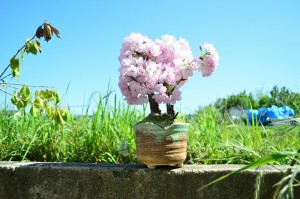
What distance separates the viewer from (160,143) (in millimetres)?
2061

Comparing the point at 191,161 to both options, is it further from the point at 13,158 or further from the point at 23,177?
the point at 13,158

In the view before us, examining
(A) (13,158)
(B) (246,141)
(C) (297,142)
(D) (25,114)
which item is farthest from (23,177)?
(C) (297,142)

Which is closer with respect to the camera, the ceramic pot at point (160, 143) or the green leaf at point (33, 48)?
the ceramic pot at point (160, 143)

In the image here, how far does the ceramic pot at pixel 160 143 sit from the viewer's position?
2.06 m

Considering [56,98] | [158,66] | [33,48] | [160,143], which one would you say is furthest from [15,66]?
[160,143]

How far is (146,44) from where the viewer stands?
2.09 m

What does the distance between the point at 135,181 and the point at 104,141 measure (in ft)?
2.04

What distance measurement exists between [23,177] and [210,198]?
116cm

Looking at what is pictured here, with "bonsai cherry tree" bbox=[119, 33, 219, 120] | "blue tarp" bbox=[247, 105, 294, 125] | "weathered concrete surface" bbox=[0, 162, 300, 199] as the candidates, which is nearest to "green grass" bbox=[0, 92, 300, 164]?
"blue tarp" bbox=[247, 105, 294, 125]

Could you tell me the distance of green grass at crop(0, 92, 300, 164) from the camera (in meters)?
2.69

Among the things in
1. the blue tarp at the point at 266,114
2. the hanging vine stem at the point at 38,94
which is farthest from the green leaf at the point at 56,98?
the blue tarp at the point at 266,114

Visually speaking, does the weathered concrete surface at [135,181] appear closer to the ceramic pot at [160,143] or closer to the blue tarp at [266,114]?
the ceramic pot at [160,143]

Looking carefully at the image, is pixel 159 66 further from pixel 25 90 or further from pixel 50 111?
pixel 25 90

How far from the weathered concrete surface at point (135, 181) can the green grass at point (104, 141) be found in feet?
1.19
